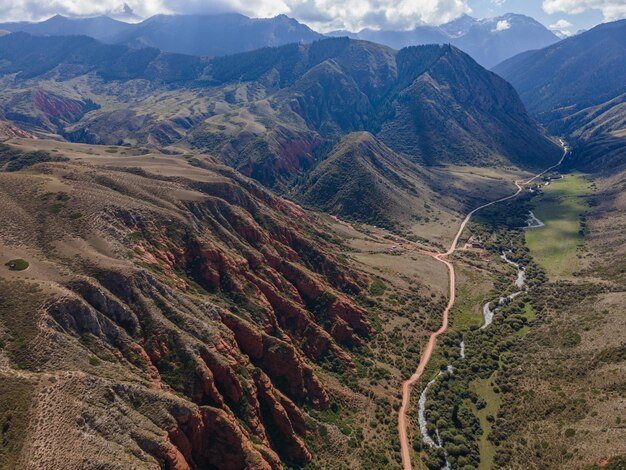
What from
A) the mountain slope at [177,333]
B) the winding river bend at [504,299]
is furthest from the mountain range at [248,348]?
the winding river bend at [504,299]

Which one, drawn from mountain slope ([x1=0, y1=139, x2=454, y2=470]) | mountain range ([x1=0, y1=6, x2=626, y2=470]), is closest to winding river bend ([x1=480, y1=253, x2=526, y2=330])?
mountain range ([x1=0, y1=6, x2=626, y2=470])

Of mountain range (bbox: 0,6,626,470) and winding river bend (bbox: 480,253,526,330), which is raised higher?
mountain range (bbox: 0,6,626,470)

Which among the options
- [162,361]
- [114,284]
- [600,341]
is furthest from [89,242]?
[600,341]

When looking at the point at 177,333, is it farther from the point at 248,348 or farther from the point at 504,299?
the point at 504,299

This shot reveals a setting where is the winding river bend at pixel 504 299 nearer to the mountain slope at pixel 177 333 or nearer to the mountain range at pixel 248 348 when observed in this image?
the mountain range at pixel 248 348

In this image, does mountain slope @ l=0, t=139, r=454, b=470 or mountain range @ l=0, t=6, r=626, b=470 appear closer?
mountain slope @ l=0, t=139, r=454, b=470

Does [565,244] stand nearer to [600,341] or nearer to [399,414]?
[600,341]

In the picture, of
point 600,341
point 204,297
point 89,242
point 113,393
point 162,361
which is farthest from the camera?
point 600,341

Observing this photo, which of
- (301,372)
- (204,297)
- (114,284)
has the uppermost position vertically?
(114,284)

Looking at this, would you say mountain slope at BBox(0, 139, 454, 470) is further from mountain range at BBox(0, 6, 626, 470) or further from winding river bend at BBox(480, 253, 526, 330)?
winding river bend at BBox(480, 253, 526, 330)

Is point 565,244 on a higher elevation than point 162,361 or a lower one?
lower

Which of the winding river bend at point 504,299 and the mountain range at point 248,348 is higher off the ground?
the mountain range at point 248,348
